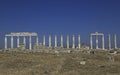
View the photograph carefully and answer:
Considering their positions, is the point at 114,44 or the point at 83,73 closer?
the point at 83,73

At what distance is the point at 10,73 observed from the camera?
22.9 metres

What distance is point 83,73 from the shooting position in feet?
78.2

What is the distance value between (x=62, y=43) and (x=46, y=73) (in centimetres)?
7450

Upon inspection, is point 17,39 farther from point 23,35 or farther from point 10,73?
point 10,73

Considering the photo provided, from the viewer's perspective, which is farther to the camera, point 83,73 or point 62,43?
point 62,43

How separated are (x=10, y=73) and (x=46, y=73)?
10.0 ft

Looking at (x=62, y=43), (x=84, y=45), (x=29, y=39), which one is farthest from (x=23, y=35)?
(x=84, y=45)

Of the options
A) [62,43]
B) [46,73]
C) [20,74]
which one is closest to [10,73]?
[20,74]

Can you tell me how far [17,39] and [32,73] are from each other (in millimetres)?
76243

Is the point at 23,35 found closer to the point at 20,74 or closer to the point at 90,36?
the point at 90,36

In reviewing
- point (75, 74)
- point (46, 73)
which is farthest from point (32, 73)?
point (75, 74)

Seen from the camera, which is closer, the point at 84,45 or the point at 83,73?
the point at 83,73

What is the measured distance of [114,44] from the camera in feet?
312

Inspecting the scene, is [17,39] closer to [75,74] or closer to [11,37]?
[11,37]
